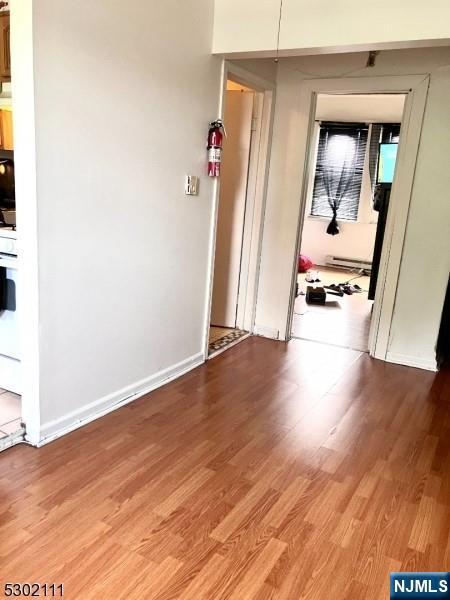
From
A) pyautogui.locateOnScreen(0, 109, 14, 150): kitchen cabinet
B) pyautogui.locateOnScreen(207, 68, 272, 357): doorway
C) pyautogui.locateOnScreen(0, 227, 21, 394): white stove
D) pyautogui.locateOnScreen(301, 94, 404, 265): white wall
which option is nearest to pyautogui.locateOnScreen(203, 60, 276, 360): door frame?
pyautogui.locateOnScreen(207, 68, 272, 357): doorway

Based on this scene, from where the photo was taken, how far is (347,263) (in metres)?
7.86

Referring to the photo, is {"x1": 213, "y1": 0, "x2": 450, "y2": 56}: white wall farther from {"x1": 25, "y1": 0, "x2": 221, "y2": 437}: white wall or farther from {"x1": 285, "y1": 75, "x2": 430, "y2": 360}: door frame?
{"x1": 285, "y1": 75, "x2": 430, "y2": 360}: door frame

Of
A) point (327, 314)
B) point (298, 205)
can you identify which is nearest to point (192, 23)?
point (298, 205)

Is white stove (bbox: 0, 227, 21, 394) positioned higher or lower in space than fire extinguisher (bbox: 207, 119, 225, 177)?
lower

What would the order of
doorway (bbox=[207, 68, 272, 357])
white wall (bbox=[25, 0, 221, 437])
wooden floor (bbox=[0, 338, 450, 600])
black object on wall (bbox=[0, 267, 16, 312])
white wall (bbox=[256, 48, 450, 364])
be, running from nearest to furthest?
wooden floor (bbox=[0, 338, 450, 600])
white wall (bbox=[25, 0, 221, 437])
black object on wall (bbox=[0, 267, 16, 312])
white wall (bbox=[256, 48, 450, 364])
doorway (bbox=[207, 68, 272, 357])

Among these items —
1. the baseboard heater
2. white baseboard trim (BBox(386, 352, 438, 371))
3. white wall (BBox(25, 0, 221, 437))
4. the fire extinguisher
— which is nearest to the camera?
white wall (BBox(25, 0, 221, 437))

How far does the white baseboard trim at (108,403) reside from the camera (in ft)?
7.59

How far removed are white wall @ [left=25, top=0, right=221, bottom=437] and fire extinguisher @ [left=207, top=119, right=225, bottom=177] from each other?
0.18ft

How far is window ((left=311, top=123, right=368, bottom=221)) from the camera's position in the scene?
24.3 feet

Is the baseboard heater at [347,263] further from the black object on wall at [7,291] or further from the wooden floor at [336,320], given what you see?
the black object on wall at [7,291]

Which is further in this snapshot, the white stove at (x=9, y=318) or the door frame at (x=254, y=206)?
the door frame at (x=254, y=206)

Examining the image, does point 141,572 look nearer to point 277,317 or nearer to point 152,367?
point 152,367

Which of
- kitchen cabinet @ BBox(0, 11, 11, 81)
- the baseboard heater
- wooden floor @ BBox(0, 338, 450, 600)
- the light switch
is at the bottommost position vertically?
wooden floor @ BBox(0, 338, 450, 600)

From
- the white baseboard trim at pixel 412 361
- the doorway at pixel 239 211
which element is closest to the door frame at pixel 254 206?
the doorway at pixel 239 211
